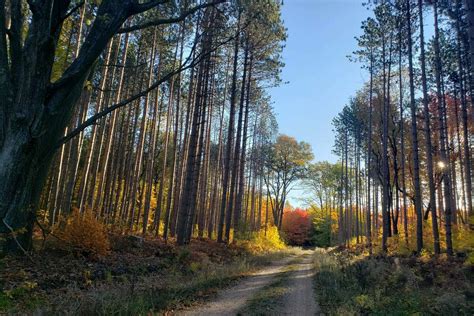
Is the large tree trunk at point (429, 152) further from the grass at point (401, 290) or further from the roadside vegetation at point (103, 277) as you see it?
the roadside vegetation at point (103, 277)

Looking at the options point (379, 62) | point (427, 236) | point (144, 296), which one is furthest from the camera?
point (379, 62)

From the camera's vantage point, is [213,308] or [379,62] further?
[379,62]

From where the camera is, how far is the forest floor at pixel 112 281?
5121 mm

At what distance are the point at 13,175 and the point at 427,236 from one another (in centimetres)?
1790

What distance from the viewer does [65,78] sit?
4.79 m

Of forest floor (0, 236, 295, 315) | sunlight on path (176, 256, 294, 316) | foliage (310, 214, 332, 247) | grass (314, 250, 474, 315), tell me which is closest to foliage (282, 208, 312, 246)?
foliage (310, 214, 332, 247)

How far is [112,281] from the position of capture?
726 centimetres

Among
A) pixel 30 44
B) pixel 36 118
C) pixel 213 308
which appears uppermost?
pixel 30 44

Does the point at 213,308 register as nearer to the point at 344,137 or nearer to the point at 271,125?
the point at 344,137

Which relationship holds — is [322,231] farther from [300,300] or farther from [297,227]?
[300,300]

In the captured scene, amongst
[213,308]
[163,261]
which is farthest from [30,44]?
[163,261]

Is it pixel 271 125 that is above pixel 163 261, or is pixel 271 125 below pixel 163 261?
above

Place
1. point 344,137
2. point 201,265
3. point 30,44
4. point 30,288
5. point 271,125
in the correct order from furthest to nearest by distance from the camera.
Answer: point 271,125, point 344,137, point 201,265, point 30,288, point 30,44

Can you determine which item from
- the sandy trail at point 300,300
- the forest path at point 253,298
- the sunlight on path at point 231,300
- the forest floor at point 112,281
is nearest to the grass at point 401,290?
the sandy trail at point 300,300
